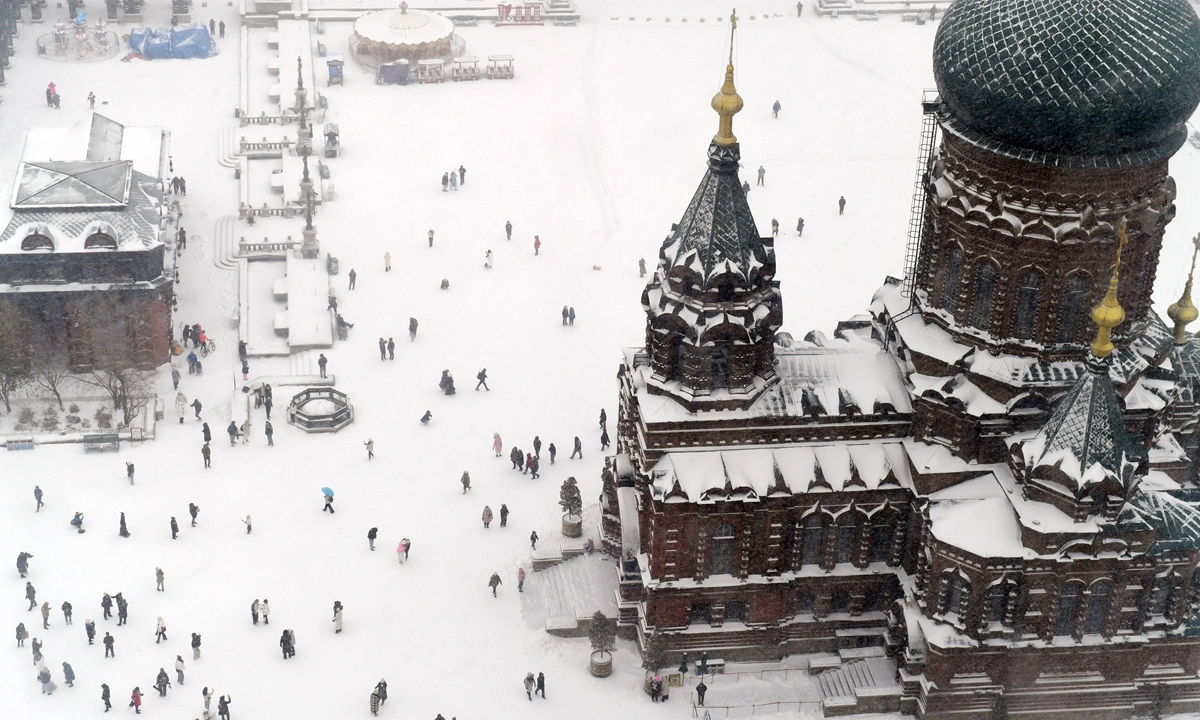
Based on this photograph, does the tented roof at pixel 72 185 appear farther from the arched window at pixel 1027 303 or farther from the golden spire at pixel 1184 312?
the golden spire at pixel 1184 312

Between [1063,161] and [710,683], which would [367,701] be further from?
[1063,161]

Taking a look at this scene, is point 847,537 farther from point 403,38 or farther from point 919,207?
point 403,38

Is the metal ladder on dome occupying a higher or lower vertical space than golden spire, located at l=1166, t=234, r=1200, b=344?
higher

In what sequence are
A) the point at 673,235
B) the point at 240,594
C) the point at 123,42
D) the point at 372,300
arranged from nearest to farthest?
the point at 673,235 < the point at 240,594 < the point at 372,300 < the point at 123,42

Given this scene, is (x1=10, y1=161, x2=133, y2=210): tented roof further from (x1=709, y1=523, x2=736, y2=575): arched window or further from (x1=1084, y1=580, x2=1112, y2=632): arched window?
(x1=1084, y1=580, x2=1112, y2=632): arched window

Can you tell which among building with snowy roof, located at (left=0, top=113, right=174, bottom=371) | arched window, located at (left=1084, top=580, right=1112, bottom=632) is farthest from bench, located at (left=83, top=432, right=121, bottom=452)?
arched window, located at (left=1084, top=580, right=1112, bottom=632)

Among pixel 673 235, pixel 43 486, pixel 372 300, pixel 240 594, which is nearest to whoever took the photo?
pixel 673 235

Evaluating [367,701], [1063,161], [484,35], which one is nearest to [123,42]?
[484,35]
